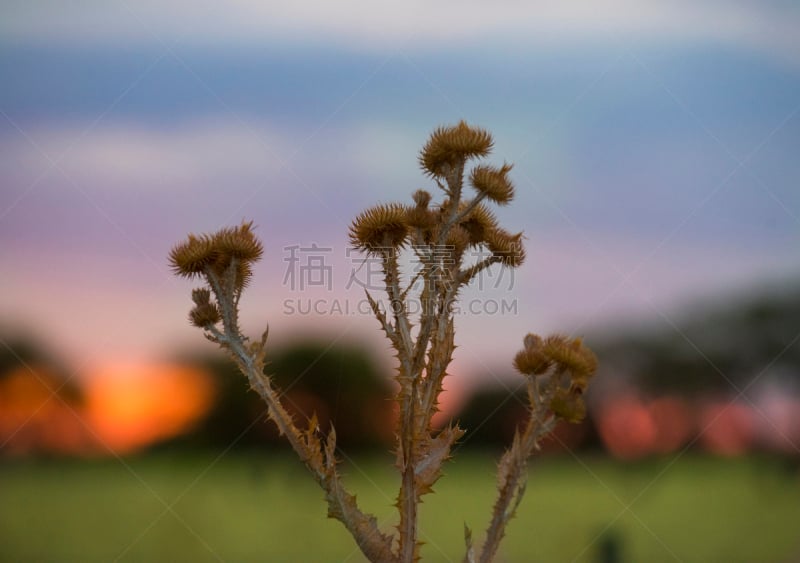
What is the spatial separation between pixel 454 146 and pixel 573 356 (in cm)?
171

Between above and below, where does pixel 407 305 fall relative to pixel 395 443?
above

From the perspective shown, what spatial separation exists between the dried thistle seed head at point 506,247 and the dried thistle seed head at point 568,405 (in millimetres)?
1102

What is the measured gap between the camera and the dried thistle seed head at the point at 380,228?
622 cm

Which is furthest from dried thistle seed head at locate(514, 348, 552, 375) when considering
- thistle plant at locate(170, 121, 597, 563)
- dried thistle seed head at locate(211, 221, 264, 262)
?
dried thistle seed head at locate(211, 221, 264, 262)

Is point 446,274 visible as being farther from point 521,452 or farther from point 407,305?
point 521,452

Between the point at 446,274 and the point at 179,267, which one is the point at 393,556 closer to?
the point at 446,274

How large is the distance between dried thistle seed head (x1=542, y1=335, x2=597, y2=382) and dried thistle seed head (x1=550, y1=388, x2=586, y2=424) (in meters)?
0.09

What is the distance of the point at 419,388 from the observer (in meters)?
6.20

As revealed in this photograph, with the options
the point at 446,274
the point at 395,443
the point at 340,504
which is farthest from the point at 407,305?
the point at 340,504

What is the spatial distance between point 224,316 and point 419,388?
A: 1.55m

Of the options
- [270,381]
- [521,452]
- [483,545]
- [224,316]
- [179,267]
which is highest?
[179,267]

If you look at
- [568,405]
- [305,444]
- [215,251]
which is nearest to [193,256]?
[215,251]

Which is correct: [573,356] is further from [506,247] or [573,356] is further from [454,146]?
[454,146]

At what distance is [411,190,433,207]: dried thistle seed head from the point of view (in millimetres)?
6316
